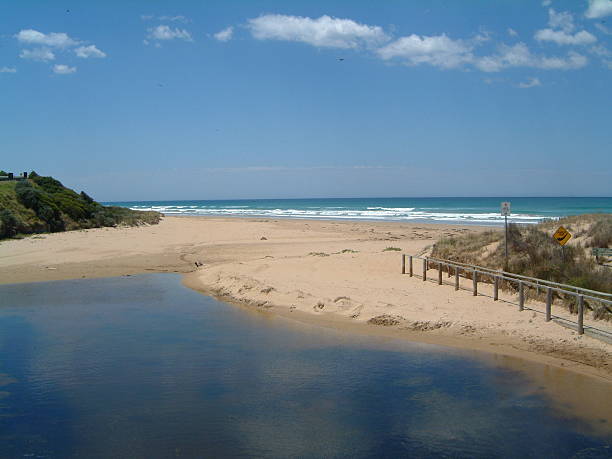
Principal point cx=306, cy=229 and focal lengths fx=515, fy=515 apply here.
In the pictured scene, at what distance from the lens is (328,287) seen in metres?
15.4

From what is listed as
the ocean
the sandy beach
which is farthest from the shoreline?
the ocean

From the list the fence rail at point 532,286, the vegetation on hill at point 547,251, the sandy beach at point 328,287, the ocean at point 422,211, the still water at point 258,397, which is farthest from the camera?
the ocean at point 422,211

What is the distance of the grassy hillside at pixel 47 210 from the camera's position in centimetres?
2942

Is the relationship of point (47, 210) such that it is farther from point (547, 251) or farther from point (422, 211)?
point (422, 211)

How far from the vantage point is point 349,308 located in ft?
43.9

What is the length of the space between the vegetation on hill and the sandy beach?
1205 mm

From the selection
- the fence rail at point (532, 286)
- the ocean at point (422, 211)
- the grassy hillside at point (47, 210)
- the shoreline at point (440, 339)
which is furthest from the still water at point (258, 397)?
the ocean at point (422, 211)

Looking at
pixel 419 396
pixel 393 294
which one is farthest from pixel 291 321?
pixel 419 396

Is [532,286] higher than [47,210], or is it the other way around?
[47,210]

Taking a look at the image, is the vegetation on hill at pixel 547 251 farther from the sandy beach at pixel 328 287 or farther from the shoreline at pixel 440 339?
the shoreline at pixel 440 339

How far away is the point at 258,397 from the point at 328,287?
7.57 meters

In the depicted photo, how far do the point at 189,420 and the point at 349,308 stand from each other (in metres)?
6.74

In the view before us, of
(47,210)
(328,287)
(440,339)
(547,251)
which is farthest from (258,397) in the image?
(47,210)

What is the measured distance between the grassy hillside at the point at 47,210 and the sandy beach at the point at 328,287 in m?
1.56
